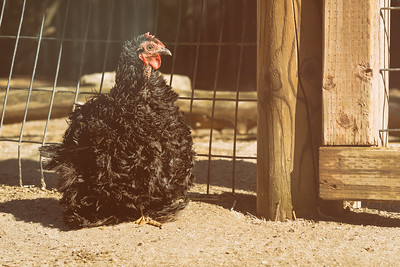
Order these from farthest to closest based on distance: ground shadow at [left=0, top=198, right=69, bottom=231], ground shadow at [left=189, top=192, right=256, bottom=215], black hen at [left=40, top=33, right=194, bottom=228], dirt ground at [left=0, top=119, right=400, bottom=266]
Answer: ground shadow at [left=189, top=192, right=256, bottom=215] < ground shadow at [left=0, top=198, right=69, bottom=231] < black hen at [left=40, top=33, right=194, bottom=228] < dirt ground at [left=0, top=119, right=400, bottom=266]

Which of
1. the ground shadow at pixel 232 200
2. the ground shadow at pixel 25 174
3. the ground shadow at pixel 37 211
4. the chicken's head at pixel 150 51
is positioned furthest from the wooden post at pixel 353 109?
the ground shadow at pixel 25 174

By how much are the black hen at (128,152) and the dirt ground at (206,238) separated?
144 millimetres

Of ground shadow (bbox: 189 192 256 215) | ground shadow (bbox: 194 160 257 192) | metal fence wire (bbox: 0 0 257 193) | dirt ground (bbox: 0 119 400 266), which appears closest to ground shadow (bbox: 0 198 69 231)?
dirt ground (bbox: 0 119 400 266)

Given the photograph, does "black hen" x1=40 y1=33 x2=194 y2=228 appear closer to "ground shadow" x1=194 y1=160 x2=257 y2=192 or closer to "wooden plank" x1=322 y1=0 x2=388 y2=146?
"wooden plank" x1=322 y1=0 x2=388 y2=146

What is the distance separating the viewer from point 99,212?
3.92m

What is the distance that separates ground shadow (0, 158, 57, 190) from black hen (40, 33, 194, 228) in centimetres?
136

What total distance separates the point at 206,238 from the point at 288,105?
104cm

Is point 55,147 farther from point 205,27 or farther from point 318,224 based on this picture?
Answer: point 205,27

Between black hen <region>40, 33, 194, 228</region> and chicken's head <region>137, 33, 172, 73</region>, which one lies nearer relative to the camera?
black hen <region>40, 33, 194, 228</region>

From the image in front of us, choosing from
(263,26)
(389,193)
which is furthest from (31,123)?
(389,193)

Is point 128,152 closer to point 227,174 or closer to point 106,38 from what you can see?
point 227,174

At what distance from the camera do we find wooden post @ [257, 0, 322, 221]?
388cm

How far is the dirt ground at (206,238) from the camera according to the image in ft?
10.7

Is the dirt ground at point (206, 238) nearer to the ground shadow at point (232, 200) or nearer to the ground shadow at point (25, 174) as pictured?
the ground shadow at point (232, 200)
